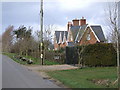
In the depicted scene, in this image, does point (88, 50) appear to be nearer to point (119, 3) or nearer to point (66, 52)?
point (66, 52)

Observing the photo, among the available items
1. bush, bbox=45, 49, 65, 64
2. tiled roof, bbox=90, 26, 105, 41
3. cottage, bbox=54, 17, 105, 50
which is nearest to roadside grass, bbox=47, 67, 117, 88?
cottage, bbox=54, 17, 105, 50

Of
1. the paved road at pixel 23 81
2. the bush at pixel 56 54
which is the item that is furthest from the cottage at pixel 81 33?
the paved road at pixel 23 81

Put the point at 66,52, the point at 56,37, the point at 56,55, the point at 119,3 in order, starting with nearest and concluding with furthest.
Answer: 1. the point at 119,3
2. the point at 66,52
3. the point at 56,55
4. the point at 56,37

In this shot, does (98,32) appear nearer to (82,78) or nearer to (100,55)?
(100,55)

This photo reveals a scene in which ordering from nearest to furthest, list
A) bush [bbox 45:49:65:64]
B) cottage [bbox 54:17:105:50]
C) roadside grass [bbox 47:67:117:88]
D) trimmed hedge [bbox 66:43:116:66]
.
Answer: roadside grass [bbox 47:67:117:88] → trimmed hedge [bbox 66:43:116:66] → bush [bbox 45:49:65:64] → cottage [bbox 54:17:105:50]

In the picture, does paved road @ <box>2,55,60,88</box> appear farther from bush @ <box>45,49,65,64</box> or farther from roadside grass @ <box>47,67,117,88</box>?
bush @ <box>45,49,65,64</box>

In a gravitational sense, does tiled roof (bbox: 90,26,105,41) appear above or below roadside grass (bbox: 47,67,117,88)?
above

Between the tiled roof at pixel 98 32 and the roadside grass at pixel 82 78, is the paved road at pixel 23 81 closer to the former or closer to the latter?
the roadside grass at pixel 82 78

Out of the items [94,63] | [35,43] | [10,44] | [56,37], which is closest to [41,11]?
[94,63]

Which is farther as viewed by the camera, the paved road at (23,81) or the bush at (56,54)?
the bush at (56,54)

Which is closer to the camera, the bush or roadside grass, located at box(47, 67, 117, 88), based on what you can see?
roadside grass, located at box(47, 67, 117, 88)

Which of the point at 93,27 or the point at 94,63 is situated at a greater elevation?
the point at 93,27

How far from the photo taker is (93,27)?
148 ft

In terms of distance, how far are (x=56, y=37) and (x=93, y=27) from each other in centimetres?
2515
